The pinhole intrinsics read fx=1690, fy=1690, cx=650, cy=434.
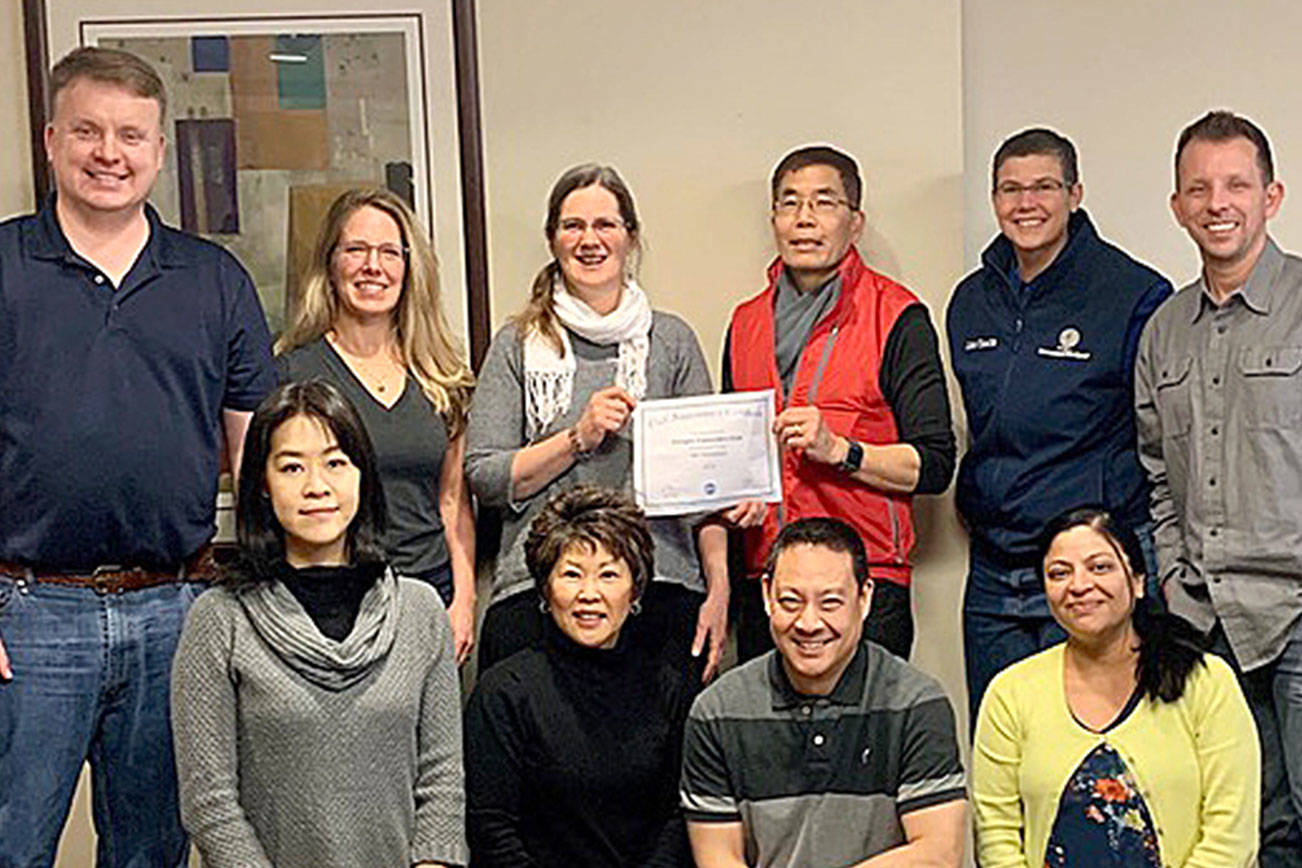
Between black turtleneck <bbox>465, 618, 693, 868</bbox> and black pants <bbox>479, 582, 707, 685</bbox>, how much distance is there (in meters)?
0.12

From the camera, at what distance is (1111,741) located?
2.91 meters

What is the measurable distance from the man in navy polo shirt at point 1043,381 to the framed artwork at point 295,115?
1.10 meters

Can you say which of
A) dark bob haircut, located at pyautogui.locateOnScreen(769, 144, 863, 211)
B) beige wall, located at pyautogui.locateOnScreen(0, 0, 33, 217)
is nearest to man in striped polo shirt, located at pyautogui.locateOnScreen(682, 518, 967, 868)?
dark bob haircut, located at pyautogui.locateOnScreen(769, 144, 863, 211)

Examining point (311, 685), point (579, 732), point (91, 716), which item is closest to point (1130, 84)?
point (579, 732)

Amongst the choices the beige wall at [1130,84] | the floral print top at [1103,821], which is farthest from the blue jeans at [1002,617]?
the beige wall at [1130,84]

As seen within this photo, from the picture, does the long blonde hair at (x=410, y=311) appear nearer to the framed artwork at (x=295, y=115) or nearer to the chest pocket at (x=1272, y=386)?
the framed artwork at (x=295, y=115)

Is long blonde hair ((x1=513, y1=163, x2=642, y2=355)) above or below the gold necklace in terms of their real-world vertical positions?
above

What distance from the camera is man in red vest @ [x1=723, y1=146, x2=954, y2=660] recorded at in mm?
3295

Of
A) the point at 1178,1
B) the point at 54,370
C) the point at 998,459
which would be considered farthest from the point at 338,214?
the point at 1178,1

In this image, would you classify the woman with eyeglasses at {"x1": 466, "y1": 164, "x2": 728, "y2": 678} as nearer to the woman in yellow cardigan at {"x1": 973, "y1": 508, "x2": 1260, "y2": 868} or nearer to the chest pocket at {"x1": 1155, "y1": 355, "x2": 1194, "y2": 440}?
the woman in yellow cardigan at {"x1": 973, "y1": 508, "x2": 1260, "y2": 868}

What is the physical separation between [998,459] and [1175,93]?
1.04 metres

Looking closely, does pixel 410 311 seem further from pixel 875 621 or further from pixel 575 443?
pixel 875 621

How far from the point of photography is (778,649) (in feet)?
9.65

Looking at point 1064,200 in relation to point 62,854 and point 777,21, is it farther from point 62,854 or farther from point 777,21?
point 62,854
